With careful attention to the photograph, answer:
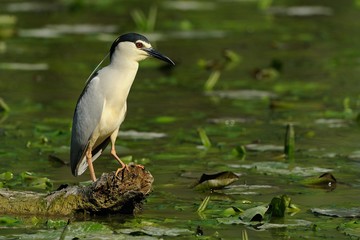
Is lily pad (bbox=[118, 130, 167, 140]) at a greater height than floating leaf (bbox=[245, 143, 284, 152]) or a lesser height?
greater

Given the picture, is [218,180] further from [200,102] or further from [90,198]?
[200,102]

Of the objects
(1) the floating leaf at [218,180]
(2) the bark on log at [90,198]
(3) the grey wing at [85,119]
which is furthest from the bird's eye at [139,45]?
(2) the bark on log at [90,198]

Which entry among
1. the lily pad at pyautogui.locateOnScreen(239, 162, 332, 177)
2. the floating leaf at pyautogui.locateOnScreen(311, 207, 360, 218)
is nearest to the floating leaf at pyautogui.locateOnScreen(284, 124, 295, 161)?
the lily pad at pyautogui.locateOnScreen(239, 162, 332, 177)

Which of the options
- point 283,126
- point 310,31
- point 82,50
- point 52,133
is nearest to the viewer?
point 52,133

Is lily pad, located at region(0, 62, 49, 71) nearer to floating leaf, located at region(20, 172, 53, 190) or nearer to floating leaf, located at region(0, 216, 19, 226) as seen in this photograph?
floating leaf, located at region(20, 172, 53, 190)

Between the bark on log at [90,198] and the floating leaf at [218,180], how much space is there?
91 centimetres

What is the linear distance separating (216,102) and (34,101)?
6.83ft

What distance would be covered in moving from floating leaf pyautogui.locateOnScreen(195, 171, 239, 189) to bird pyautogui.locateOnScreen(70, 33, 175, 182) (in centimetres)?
66

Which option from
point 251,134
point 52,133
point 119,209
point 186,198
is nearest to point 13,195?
point 119,209

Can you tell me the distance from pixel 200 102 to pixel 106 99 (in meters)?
4.37

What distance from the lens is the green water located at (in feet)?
26.8

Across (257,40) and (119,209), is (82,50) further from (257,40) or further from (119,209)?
(119,209)

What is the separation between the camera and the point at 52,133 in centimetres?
1062

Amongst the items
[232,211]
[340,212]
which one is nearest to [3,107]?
[232,211]
